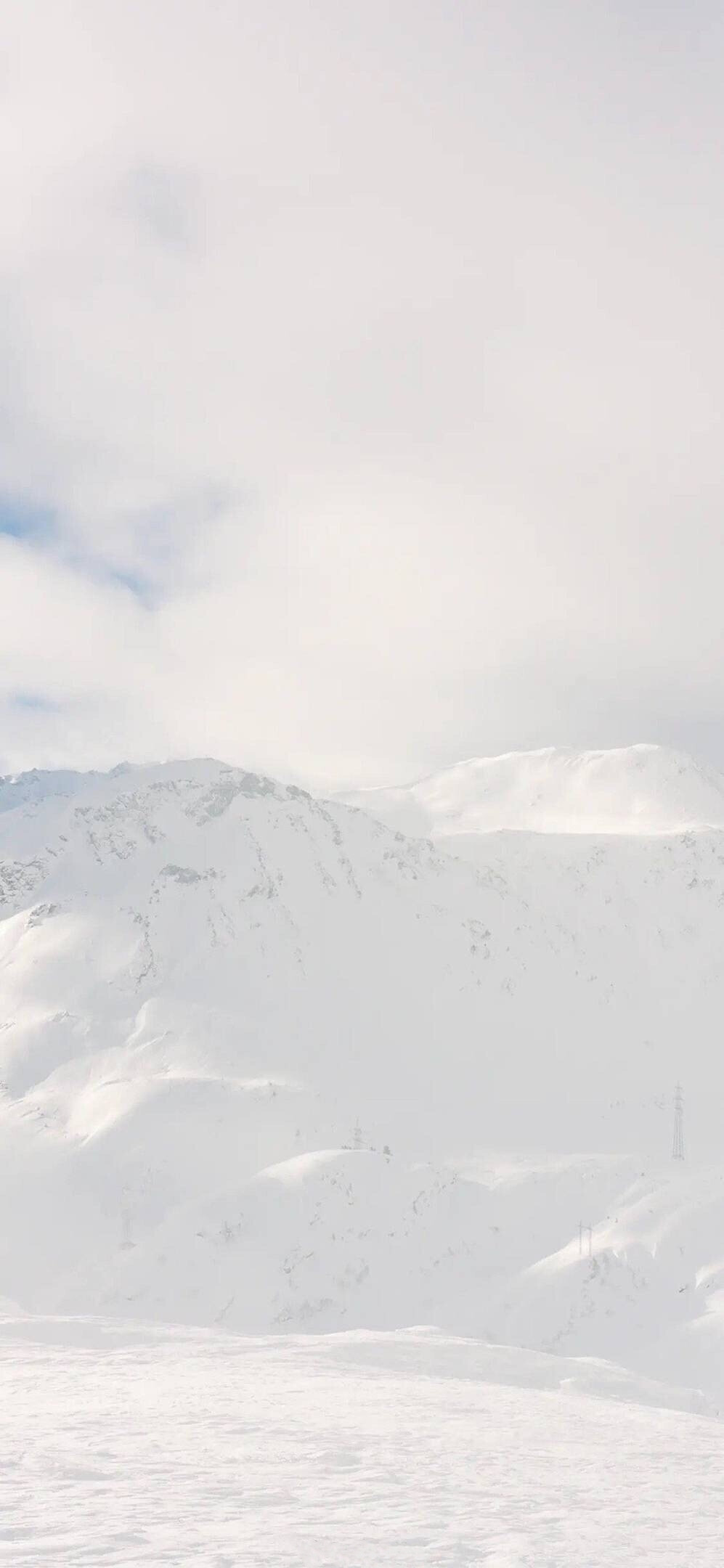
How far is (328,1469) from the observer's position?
50.3 feet

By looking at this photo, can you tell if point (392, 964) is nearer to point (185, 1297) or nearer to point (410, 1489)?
point (185, 1297)

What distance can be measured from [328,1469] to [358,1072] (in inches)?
3283

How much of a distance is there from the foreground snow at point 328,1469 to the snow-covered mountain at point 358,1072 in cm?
3559

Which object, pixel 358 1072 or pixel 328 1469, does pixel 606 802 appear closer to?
pixel 358 1072

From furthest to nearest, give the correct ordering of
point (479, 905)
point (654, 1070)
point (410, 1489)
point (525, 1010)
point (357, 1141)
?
point (479, 905)
point (525, 1010)
point (654, 1070)
point (357, 1141)
point (410, 1489)

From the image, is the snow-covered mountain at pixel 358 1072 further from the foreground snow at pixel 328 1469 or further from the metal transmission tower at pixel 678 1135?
the foreground snow at pixel 328 1469

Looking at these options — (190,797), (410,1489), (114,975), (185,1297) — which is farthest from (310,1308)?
(190,797)

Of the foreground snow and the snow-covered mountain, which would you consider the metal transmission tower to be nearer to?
the snow-covered mountain

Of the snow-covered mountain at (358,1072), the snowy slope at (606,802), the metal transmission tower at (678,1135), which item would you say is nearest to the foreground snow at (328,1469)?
the snow-covered mountain at (358,1072)

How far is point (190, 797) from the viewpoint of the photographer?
128 m

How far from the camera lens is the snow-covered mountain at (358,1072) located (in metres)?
65.9

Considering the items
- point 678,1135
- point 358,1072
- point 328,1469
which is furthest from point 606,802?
point 328,1469

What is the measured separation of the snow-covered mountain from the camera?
65938 mm

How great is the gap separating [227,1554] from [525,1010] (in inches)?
4022
